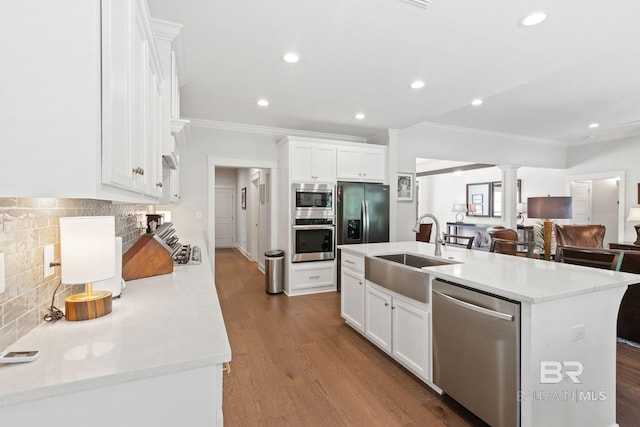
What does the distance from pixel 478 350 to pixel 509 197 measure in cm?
540

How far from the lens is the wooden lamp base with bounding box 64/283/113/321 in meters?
1.12

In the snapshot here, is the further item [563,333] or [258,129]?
[258,129]

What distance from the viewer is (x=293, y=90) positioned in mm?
3352

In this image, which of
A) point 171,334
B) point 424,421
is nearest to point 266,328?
point 424,421

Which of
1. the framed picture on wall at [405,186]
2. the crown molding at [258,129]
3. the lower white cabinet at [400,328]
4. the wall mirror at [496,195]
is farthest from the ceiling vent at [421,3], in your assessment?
the wall mirror at [496,195]

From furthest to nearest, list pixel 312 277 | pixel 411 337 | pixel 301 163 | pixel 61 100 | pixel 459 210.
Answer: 1. pixel 459 210
2. pixel 312 277
3. pixel 301 163
4. pixel 411 337
5. pixel 61 100

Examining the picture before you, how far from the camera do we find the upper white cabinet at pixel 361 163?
4680 millimetres

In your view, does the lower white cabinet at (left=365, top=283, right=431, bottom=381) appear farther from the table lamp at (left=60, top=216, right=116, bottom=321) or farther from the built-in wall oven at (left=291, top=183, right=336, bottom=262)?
the table lamp at (left=60, top=216, right=116, bottom=321)

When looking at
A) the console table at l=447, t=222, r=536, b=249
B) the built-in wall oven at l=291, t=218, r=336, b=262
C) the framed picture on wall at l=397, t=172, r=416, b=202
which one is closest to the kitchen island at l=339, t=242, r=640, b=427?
the built-in wall oven at l=291, t=218, r=336, b=262

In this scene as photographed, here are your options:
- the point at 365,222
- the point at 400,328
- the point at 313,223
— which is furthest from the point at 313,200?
the point at 400,328

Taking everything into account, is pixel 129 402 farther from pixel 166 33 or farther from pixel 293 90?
pixel 293 90

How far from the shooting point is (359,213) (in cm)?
466

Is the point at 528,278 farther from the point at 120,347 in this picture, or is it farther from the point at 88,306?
the point at 88,306

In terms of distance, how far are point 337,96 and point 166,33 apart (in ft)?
6.30
